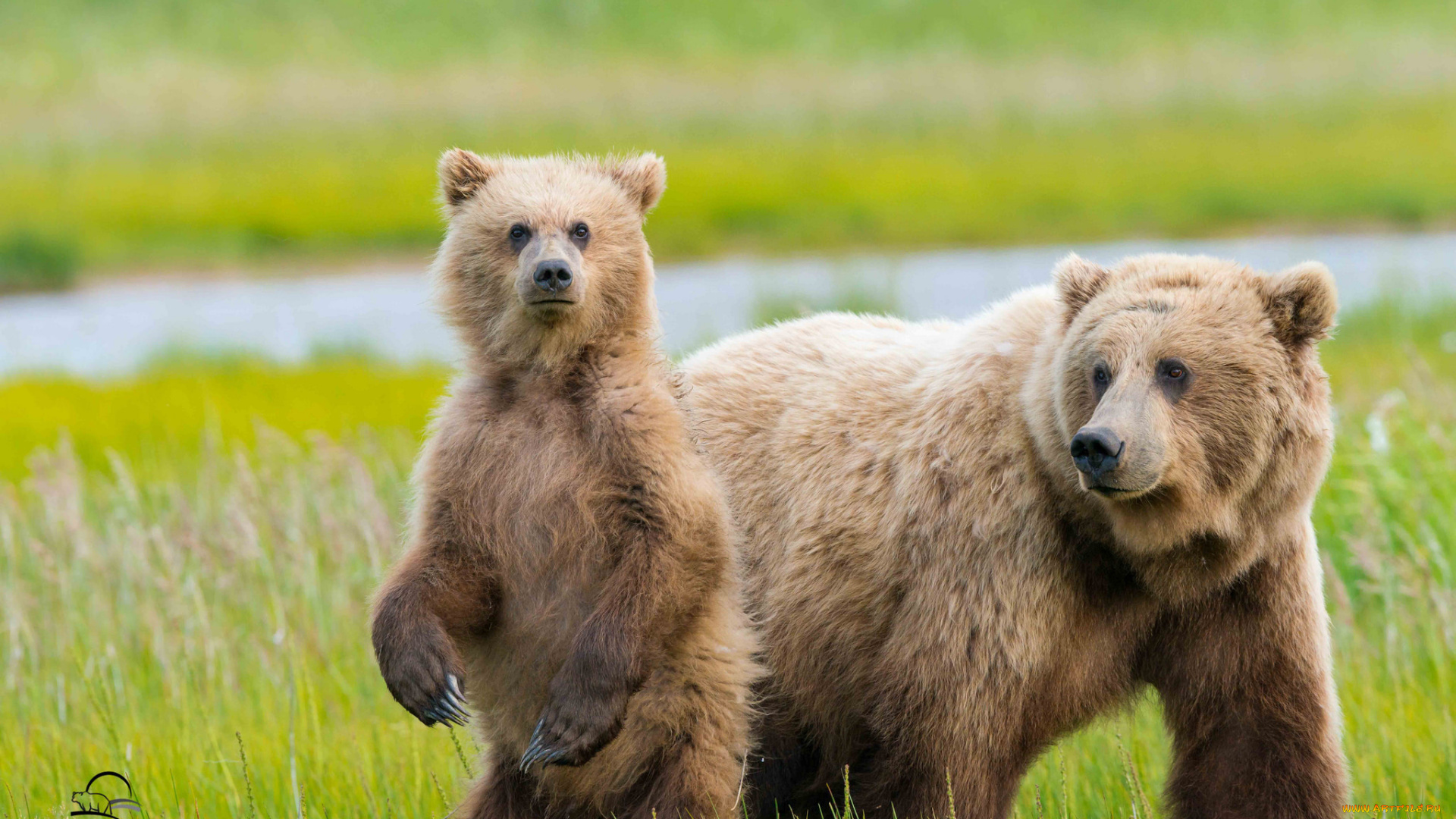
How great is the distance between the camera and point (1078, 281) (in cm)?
435

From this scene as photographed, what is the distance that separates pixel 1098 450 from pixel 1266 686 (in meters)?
1.00

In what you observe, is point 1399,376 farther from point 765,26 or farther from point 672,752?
point 765,26

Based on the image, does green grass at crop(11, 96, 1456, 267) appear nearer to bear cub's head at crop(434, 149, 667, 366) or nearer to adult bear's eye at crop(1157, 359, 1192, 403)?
bear cub's head at crop(434, 149, 667, 366)

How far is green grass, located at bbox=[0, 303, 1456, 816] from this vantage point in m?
4.96

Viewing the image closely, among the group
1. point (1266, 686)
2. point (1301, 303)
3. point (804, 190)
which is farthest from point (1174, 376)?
point (804, 190)

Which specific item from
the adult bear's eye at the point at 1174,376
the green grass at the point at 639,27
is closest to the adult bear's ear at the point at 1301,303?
the adult bear's eye at the point at 1174,376

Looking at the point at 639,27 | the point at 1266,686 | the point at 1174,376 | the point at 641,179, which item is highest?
the point at 639,27

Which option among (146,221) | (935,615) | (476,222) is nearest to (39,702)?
(476,222)

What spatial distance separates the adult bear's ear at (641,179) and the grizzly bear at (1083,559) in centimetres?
103

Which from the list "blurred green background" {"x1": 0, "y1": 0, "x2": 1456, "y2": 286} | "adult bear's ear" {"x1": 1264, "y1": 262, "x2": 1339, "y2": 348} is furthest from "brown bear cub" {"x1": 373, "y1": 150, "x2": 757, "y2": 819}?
"blurred green background" {"x1": 0, "y1": 0, "x2": 1456, "y2": 286}

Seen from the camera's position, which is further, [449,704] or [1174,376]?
[1174,376]

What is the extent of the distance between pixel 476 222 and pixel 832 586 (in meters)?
1.48

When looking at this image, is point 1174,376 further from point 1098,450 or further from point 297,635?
point 297,635

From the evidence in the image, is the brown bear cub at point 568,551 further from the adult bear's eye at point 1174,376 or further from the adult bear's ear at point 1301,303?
the adult bear's ear at point 1301,303
